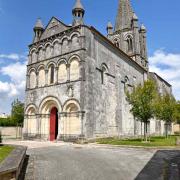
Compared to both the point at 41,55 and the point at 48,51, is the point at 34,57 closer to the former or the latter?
the point at 41,55

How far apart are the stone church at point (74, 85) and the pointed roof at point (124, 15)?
1597 cm

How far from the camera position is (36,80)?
26.7 m

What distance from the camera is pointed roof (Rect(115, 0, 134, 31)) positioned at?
145ft

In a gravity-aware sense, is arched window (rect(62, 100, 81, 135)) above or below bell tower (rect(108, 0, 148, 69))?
below

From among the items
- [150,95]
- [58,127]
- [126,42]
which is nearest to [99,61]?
[150,95]

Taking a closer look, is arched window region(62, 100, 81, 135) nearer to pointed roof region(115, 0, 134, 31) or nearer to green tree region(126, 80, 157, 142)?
green tree region(126, 80, 157, 142)

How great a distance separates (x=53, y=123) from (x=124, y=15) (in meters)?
29.5

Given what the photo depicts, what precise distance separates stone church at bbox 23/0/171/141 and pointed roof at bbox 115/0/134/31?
16.0 meters

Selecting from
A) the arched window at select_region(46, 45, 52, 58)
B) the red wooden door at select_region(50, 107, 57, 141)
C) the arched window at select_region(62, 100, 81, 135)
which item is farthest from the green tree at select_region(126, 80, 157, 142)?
the arched window at select_region(46, 45, 52, 58)

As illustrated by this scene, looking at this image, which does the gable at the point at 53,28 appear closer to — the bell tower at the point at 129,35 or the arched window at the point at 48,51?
the arched window at the point at 48,51

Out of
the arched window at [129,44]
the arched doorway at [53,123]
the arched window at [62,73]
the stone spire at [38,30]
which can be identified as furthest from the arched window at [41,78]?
the arched window at [129,44]

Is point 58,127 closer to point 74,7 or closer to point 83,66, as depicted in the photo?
point 83,66

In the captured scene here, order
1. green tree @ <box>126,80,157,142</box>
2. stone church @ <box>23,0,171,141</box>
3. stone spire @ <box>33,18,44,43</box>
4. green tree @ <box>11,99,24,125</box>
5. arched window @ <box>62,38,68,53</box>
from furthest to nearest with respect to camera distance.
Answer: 1. green tree @ <box>11,99,24,125</box>
2. stone spire @ <box>33,18,44,43</box>
3. arched window @ <box>62,38,68,53</box>
4. stone church @ <box>23,0,171,141</box>
5. green tree @ <box>126,80,157,142</box>

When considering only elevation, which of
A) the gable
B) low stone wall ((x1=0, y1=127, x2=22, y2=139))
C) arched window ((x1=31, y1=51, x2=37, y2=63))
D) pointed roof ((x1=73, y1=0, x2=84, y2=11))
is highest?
pointed roof ((x1=73, y1=0, x2=84, y2=11))
